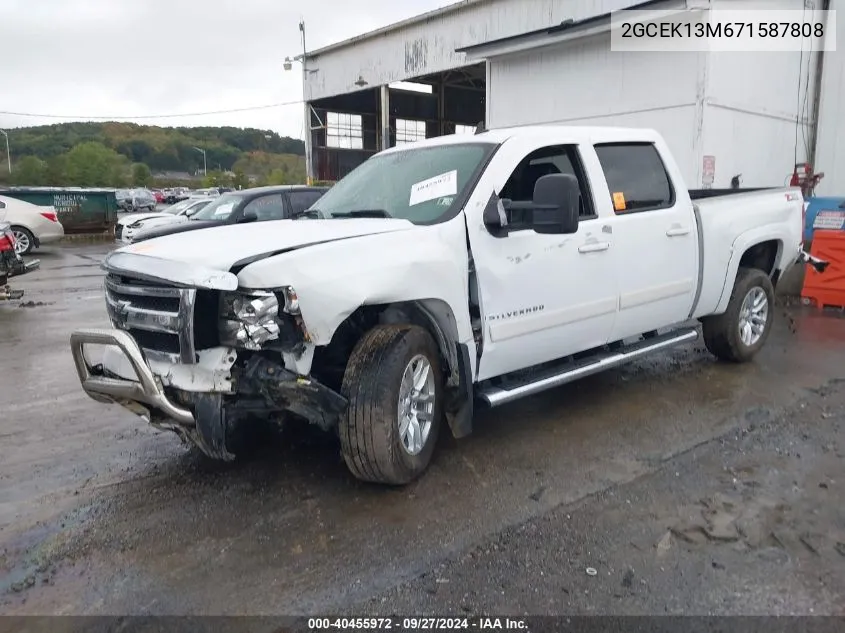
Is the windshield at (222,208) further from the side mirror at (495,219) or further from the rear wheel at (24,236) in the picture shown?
the rear wheel at (24,236)

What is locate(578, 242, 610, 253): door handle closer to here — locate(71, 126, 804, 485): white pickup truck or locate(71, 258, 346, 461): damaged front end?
locate(71, 126, 804, 485): white pickup truck

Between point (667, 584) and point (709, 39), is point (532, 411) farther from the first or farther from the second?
point (709, 39)

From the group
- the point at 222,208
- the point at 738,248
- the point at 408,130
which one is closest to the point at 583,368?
the point at 738,248

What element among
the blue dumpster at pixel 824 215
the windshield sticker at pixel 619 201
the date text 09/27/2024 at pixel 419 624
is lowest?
the date text 09/27/2024 at pixel 419 624

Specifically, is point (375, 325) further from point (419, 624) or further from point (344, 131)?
point (344, 131)

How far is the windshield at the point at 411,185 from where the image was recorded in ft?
14.0

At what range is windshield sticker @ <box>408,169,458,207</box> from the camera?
4.27 metres

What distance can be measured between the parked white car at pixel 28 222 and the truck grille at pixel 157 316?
49.3 ft

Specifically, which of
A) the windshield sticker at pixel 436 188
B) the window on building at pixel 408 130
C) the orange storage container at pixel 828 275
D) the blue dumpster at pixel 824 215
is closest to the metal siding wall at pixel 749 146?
the blue dumpster at pixel 824 215

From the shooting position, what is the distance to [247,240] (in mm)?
3670

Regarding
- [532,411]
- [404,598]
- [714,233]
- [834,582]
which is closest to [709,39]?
[714,233]

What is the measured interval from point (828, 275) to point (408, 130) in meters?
23.2

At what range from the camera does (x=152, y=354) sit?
3533 mm

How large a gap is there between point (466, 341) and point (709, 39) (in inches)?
388
